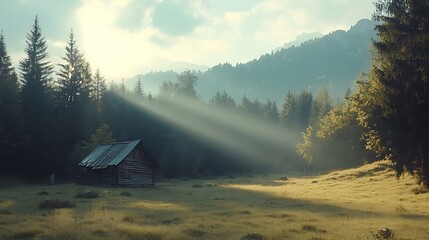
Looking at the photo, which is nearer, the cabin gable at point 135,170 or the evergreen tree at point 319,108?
the cabin gable at point 135,170

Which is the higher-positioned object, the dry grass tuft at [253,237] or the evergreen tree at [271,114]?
the evergreen tree at [271,114]

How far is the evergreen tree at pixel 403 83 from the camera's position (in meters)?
29.7

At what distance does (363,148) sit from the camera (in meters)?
74.9

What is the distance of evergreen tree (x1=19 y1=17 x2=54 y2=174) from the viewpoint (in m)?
70.7

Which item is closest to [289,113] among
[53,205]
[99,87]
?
[99,87]

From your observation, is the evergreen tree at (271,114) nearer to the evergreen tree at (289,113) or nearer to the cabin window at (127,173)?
the evergreen tree at (289,113)

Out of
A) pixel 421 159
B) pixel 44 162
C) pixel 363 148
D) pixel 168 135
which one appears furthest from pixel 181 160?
pixel 421 159

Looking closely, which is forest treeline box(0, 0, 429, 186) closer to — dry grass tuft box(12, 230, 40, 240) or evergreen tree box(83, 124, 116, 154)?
evergreen tree box(83, 124, 116, 154)

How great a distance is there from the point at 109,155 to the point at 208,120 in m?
48.8

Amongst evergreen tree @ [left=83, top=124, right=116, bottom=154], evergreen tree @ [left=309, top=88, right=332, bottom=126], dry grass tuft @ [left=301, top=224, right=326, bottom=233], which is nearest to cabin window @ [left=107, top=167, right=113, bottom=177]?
evergreen tree @ [left=83, top=124, right=116, bottom=154]

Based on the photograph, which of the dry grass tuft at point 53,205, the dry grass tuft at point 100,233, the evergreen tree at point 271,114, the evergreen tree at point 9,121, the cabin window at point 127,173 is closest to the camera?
the dry grass tuft at point 100,233

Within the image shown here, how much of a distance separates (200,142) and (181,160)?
10822 millimetres

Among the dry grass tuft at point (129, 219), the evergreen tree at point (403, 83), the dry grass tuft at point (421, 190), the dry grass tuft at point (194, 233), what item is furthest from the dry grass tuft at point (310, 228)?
the dry grass tuft at point (421, 190)

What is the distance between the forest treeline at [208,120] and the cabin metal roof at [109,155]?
343 centimetres
